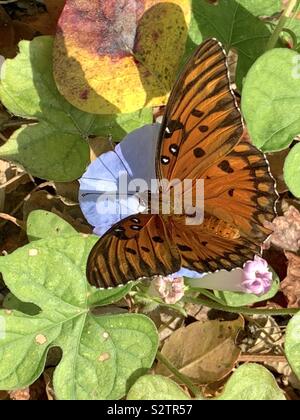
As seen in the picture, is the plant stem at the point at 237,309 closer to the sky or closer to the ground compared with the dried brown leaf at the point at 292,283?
closer to the sky

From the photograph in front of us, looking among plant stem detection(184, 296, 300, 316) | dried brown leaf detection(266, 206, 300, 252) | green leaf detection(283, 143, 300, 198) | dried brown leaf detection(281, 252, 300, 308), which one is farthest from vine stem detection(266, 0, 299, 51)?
plant stem detection(184, 296, 300, 316)

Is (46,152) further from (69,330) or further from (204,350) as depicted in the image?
(204,350)

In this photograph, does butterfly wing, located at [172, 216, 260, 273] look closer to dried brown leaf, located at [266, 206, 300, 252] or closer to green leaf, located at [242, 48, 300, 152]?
green leaf, located at [242, 48, 300, 152]

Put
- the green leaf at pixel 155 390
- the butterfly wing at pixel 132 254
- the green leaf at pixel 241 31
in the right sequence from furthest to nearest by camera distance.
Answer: the green leaf at pixel 241 31, the green leaf at pixel 155 390, the butterfly wing at pixel 132 254

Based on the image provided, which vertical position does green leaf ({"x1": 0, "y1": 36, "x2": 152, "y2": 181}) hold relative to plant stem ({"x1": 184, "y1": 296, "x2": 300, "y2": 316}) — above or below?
above

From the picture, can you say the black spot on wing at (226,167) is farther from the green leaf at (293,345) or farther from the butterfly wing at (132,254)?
the green leaf at (293,345)

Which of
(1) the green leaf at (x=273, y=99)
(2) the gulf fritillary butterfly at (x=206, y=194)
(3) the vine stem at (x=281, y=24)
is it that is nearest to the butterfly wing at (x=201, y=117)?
(2) the gulf fritillary butterfly at (x=206, y=194)
